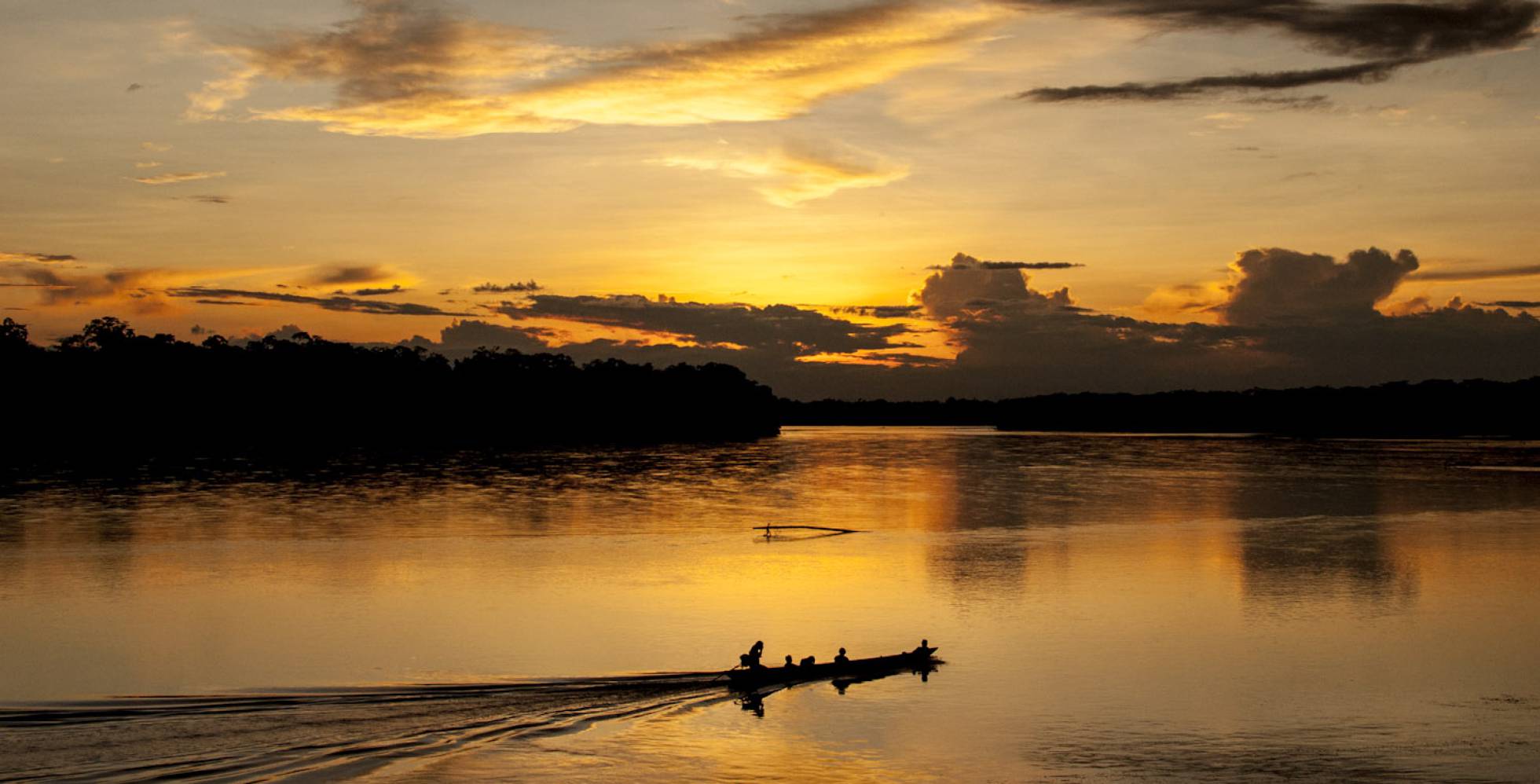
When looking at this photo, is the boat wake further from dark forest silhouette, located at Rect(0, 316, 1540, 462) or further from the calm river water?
dark forest silhouette, located at Rect(0, 316, 1540, 462)

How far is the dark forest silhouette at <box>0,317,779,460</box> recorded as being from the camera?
5344 inches

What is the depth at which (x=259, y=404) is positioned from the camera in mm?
162750

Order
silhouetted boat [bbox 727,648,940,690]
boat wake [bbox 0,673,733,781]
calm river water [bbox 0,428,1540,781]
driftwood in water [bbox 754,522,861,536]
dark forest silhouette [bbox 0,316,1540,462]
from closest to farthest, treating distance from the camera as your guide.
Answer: boat wake [bbox 0,673,733,781], calm river water [bbox 0,428,1540,781], silhouetted boat [bbox 727,648,940,690], driftwood in water [bbox 754,522,861,536], dark forest silhouette [bbox 0,316,1540,462]

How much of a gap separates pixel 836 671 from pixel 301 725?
975 cm

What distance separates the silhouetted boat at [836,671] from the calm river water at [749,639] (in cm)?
34

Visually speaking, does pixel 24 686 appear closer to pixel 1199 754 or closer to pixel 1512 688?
pixel 1199 754

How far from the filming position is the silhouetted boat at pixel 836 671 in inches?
915

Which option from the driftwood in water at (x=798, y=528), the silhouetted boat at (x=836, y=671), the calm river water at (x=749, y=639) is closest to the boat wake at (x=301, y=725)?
the calm river water at (x=749, y=639)

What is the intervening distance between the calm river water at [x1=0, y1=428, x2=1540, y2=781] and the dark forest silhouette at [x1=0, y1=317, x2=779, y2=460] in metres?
71.7

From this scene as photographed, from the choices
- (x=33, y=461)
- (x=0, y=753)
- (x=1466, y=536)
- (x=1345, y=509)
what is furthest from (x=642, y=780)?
(x=33, y=461)

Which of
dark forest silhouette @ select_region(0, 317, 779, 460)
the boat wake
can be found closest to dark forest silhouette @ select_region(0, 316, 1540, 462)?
dark forest silhouette @ select_region(0, 317, 779, 460)

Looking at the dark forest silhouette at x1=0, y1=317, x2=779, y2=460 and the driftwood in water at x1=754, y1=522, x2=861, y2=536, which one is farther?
the dark forest silhouette at x1=0, y1=317, x2=779, y2=460

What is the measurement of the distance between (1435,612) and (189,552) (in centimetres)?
3920

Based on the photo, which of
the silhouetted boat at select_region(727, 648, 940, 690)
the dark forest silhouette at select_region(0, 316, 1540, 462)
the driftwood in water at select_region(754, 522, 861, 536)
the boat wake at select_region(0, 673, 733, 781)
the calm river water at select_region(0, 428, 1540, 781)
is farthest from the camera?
the dark forest silhouette at select_region(0, 316, 1540, 462)
